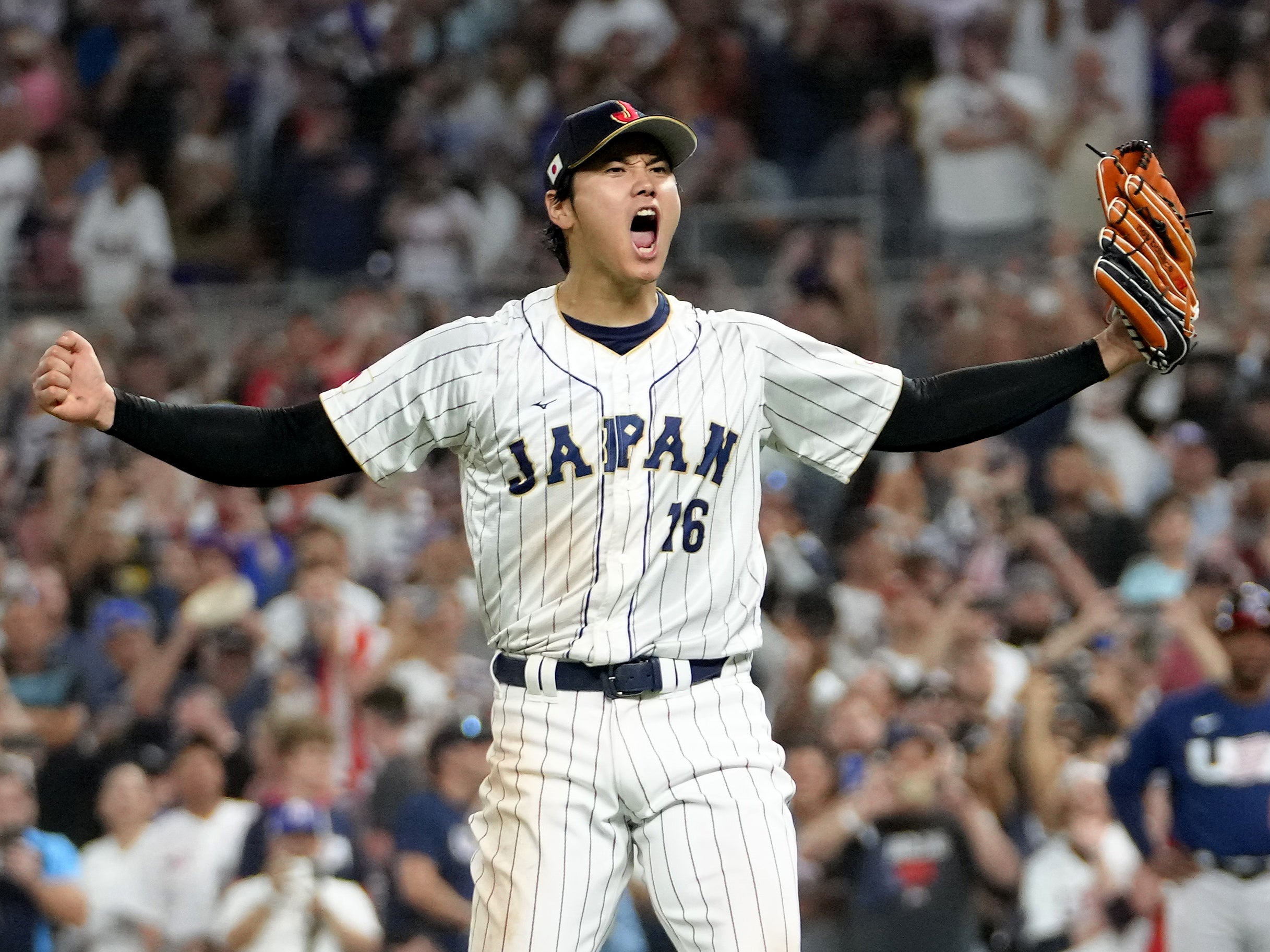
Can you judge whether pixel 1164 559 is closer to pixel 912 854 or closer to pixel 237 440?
pixel 912 854

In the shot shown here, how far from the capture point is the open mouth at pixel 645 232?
3512mm

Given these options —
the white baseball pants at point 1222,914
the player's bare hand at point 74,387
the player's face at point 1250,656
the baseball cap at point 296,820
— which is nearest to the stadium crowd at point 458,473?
the baseball cap at point 296,820

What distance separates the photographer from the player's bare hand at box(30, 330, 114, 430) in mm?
3330

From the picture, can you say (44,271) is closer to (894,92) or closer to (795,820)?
(894,92)

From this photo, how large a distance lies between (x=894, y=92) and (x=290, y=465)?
7.16 meters

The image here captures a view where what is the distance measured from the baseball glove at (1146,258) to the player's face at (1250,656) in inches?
97.4

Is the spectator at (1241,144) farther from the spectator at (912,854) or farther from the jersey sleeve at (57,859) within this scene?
the jersey sleeve at (57,859)

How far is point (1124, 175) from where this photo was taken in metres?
3.64

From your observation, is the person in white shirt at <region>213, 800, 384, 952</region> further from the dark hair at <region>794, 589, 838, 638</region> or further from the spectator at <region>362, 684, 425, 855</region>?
the dark hair at <region>794, 589, 838, 638</region>

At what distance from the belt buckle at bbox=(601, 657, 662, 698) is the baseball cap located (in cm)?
287

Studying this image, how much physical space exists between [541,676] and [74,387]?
37.8 inches

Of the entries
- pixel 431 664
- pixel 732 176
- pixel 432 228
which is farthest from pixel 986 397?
pixel 432 228

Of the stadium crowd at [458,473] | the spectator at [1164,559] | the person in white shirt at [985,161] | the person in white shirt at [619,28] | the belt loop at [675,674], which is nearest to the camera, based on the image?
the belt loop at [675,674]

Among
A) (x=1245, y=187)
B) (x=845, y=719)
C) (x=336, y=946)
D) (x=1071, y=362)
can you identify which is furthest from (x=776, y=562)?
(x=1071, y=362)
